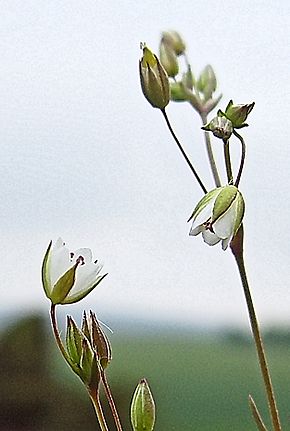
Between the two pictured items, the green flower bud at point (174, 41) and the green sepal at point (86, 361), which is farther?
the green flower bud at point (174, 41)

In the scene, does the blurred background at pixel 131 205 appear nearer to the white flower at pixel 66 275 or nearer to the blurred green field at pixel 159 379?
the blurred green field at pixel 159 379

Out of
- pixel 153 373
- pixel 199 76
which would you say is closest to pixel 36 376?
pixel 153 373

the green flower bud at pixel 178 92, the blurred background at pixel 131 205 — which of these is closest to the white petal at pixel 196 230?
the green flower bud at pixel 178 92

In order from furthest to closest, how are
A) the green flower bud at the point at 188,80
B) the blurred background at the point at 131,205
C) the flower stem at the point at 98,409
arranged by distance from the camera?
the blurred background at the point at 131,205, the green flower bud at the point at 188,80, the flower stem at the point at 98,409

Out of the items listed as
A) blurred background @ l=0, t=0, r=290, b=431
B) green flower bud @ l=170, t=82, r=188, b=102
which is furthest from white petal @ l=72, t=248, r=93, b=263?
blurred background @ l=0, t=0, r=290, b=431

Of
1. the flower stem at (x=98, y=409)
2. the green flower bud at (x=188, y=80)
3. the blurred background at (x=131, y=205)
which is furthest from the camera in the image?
the blurred background at (x=131, y=205)

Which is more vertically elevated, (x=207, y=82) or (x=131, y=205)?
(x=131, y=205)

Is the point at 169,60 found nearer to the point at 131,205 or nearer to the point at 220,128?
the point at 220,128

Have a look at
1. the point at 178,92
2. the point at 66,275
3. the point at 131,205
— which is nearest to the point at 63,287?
the point at 66,275
